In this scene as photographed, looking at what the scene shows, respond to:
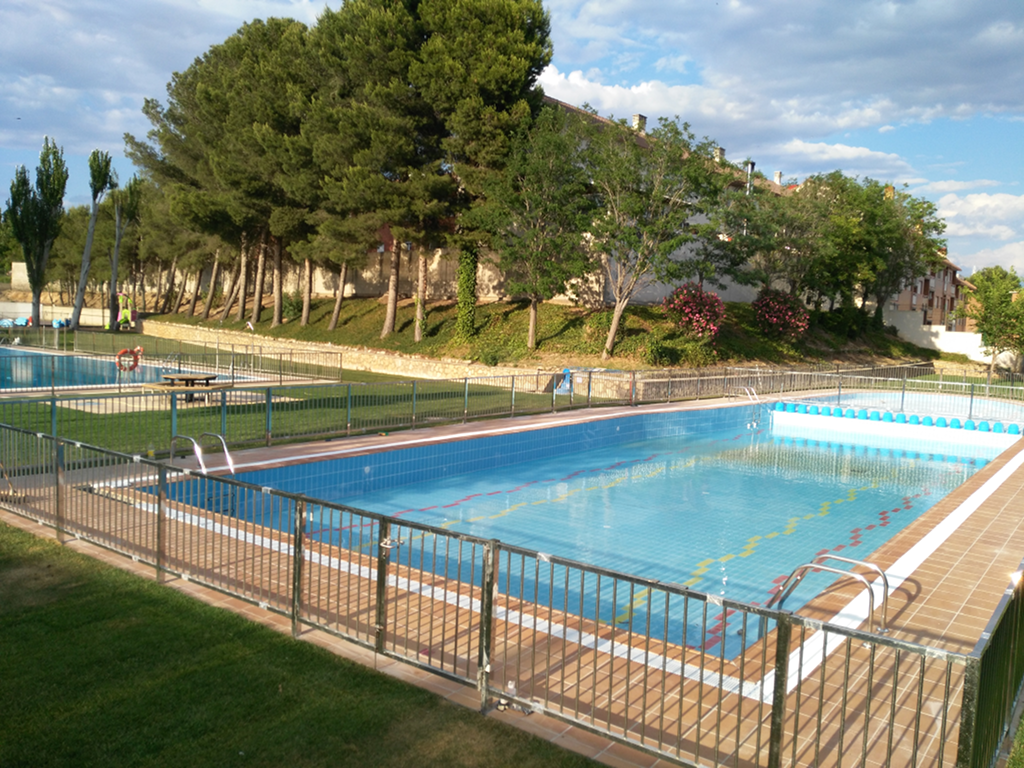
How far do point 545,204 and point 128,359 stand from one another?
1460 cm

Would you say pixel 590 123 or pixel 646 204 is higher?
pixel 590 123

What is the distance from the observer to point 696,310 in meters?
28.6

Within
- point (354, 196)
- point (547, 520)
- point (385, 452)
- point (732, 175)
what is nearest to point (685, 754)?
point (547, 520)

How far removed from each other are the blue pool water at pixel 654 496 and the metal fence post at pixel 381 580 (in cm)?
255

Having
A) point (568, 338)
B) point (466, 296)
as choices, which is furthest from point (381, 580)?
point (466, 296)

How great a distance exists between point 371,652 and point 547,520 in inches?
256

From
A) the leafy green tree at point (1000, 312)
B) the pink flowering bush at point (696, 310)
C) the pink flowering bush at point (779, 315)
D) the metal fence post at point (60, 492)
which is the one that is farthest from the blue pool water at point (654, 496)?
the leafy green tree at point (1000, 312)

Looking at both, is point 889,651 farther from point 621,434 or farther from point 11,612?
point 621,434

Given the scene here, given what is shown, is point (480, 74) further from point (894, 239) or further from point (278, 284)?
point (894, 239)

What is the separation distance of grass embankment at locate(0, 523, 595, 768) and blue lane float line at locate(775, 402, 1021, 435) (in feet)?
63.3

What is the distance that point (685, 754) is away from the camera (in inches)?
150

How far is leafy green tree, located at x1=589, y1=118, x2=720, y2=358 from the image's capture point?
81.5 ft

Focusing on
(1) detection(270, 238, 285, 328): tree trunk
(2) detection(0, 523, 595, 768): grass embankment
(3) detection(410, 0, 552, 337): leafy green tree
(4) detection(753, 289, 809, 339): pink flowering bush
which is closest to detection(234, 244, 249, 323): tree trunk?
(1) detection(270, 238, 285, 328): tree trunk

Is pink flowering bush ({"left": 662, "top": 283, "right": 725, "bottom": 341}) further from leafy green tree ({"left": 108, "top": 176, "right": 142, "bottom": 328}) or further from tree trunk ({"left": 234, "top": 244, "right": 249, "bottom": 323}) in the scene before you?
leafy green tree ({"left": 108, "top": 176, "right": 142, "bottom": 328})
